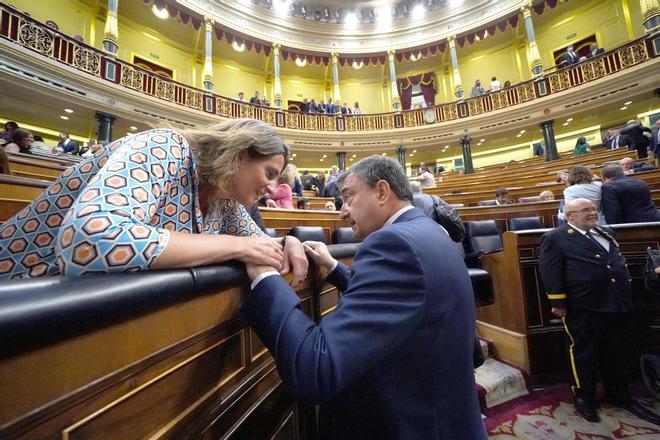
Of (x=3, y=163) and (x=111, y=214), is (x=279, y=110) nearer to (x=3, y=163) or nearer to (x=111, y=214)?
(x=3, y=163)

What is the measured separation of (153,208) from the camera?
690 millimetres

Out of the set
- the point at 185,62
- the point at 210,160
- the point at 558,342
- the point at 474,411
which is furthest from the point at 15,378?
the point at 185,62

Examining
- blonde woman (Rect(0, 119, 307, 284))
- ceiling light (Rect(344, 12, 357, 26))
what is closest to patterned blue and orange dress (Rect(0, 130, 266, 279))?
blonde woman (Rect(0, 119, 307, 284))

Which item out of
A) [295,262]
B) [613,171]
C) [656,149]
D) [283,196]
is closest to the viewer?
[295,262]

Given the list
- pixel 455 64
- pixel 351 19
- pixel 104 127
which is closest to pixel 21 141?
pixel 104 127

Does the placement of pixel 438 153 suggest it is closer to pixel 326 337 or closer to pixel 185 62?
pixel 185 62

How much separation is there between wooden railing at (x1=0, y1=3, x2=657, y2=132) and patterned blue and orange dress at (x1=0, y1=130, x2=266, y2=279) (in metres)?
7.95

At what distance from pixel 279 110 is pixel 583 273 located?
10.5 m

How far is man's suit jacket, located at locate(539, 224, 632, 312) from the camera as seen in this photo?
78.2 inches

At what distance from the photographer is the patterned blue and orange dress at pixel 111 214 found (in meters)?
0.55

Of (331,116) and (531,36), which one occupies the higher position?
(531,36)

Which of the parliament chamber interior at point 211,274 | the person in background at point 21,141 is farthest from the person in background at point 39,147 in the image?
the parliament chamber interior at point 211,274

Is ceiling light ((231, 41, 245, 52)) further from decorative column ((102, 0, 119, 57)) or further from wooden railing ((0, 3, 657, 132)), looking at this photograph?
decorative column ((102, 0, 119, 57))

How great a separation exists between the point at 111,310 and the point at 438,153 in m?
14.2
